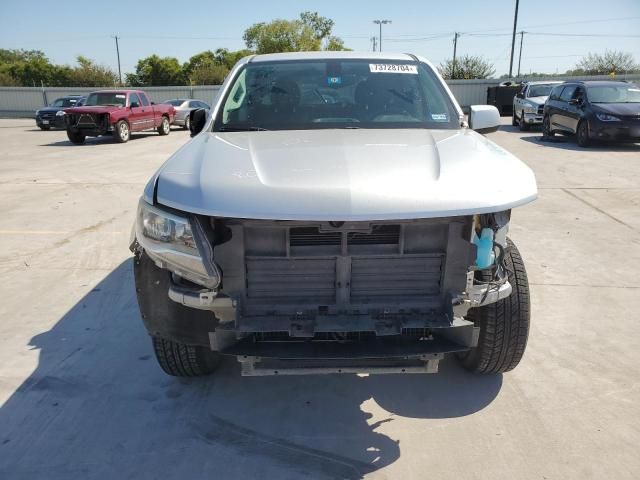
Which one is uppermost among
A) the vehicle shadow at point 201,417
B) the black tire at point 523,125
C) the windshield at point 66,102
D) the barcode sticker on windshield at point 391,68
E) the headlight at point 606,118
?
the barcode sticker on windshield at point 391,68

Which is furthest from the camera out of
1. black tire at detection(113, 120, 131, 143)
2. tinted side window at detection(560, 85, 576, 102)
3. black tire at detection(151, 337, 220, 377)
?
black tire at detection(113, 120, 131, 143)

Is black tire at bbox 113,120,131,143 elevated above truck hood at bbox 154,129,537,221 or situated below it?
below

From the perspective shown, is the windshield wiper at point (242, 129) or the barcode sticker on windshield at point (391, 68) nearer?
the windshield wiper at point (242, 129)

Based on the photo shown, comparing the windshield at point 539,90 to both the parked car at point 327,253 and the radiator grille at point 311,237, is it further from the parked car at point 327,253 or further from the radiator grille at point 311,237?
the radiator grille at point 311,237

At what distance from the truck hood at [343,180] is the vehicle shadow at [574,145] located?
11.6 metres

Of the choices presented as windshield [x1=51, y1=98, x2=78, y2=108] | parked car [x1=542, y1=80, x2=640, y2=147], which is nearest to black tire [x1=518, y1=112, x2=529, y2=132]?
parked car [x1=542, y1=80, x2=640, y2=147]

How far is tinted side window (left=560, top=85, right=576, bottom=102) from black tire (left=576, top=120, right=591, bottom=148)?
1167mm

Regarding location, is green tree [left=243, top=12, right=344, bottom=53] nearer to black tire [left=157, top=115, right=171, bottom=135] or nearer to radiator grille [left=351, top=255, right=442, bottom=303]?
black tire [left=157, top=115, right=171, bottom=135]

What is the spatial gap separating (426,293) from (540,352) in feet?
4.76

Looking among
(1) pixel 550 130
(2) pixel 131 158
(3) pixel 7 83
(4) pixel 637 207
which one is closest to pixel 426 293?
(4) pixel 637 207

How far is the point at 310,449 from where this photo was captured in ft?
8.05

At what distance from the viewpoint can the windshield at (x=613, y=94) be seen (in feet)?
41.5

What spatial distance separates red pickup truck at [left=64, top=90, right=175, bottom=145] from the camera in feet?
51.7

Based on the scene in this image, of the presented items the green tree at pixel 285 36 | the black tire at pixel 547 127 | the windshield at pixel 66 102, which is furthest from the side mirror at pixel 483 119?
the green tree at pixel 285 36
